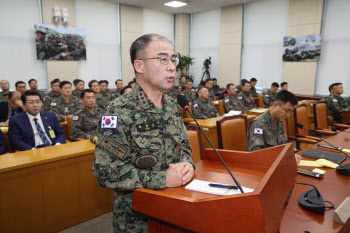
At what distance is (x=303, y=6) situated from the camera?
7.04 metres

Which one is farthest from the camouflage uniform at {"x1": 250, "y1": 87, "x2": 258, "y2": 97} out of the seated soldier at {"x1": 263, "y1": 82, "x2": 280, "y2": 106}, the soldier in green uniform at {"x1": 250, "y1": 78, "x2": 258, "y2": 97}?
the seated soldier at {"x1": 263, "y1": 82, "x2": 280, "y2": 106}

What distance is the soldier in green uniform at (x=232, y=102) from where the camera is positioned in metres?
5.50

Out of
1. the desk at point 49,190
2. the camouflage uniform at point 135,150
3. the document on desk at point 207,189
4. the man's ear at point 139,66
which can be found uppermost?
the man's ear at point 139,66

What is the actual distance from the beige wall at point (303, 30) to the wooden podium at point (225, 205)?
7.09m

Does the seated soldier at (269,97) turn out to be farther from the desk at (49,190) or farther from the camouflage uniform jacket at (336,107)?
the desk at (49,190)

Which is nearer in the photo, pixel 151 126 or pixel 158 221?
pixel 158 221

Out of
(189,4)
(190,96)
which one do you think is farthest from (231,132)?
(189,4)

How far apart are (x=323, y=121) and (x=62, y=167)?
384 centimetres

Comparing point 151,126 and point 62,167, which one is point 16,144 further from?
point 151,126

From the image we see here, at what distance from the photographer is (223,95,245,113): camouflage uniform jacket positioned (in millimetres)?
5493

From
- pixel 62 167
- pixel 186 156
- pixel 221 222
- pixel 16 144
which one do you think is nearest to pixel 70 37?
pixel 16 144

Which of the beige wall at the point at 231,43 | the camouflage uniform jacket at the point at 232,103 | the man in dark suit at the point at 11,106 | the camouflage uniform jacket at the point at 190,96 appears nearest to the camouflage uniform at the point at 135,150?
the man in dark suit at the point at 11,106

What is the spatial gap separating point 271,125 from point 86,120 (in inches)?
98.1

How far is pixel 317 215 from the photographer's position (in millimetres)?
Answer: 1124
